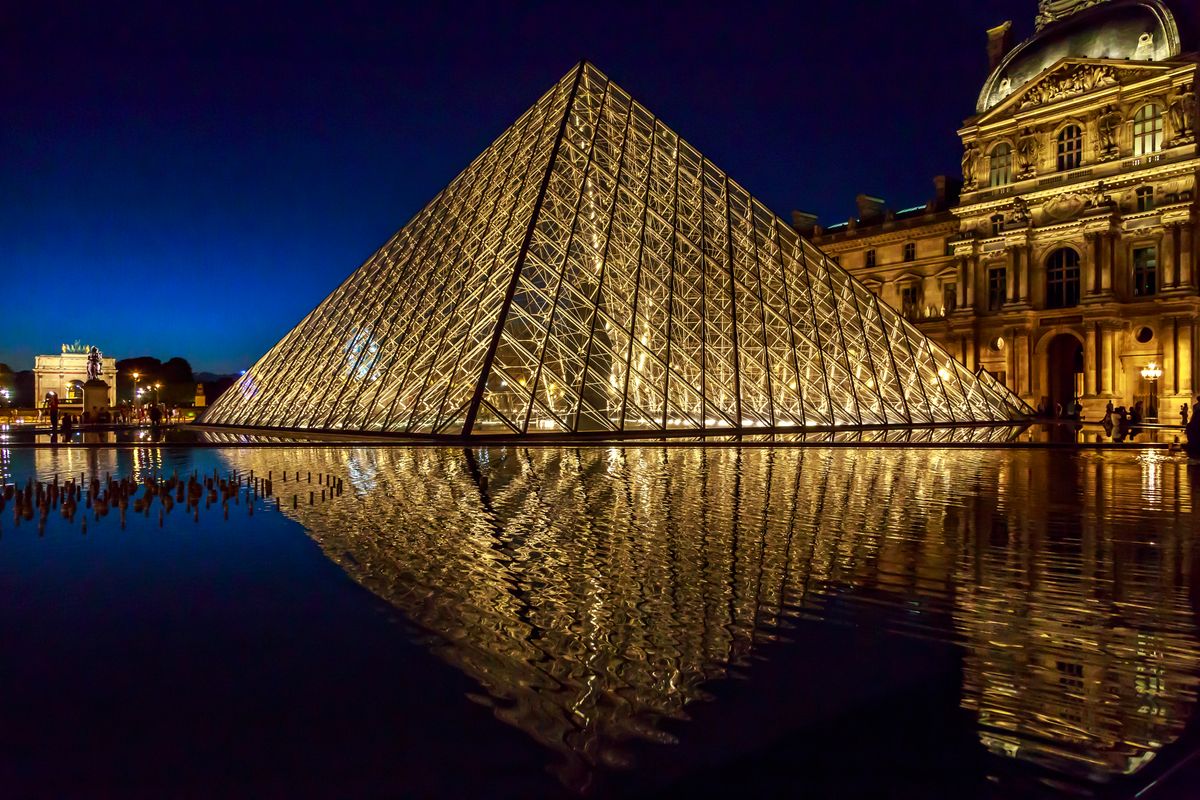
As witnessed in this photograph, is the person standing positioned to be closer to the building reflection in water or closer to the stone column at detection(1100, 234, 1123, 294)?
the building reflection in water

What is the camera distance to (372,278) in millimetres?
31281

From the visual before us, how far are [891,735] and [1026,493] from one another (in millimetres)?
8679

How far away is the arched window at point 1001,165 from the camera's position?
4369 cm

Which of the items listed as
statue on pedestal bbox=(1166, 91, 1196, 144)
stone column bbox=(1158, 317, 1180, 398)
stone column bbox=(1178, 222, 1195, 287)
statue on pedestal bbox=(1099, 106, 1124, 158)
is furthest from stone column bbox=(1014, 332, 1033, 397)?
statue on pedestal bbox=(1166, 91, 1196, 144)

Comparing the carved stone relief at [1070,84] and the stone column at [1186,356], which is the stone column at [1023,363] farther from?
the carved stone relief at [1070,84]

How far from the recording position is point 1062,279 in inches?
1666

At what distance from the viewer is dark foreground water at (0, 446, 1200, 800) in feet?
9.60

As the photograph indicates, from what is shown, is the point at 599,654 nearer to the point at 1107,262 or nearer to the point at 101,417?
the point at 101,417

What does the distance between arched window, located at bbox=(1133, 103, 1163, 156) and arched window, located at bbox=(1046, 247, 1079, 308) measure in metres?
5.54

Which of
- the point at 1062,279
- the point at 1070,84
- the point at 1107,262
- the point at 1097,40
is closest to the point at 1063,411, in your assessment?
the point at 1062,279

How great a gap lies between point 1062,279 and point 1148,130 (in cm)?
768

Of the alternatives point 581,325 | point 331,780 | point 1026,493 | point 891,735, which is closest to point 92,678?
point 331,780

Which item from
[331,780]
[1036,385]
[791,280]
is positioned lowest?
[331,780]

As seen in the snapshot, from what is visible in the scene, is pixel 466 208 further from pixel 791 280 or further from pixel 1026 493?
pixel 1026 493
